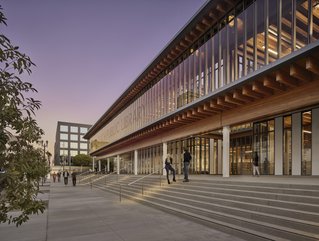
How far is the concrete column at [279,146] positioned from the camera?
54.3ft

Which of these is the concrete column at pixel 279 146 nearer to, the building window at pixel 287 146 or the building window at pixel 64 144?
the building window at pixel 287 146

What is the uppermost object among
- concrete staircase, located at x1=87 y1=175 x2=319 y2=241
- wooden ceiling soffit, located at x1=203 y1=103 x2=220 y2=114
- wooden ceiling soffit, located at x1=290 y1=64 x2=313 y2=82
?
wooden ceiling soffit, located at x1=290 y1=64 x2=313 y2=82

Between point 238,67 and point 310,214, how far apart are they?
9778mm

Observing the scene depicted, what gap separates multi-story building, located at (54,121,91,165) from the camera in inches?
4879

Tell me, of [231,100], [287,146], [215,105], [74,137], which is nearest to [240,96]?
[231,100]

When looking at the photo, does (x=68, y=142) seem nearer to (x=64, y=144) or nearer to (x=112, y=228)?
(x=64, y=144)

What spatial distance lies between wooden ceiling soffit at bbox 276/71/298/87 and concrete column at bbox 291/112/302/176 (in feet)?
19.0

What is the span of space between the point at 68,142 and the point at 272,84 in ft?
409

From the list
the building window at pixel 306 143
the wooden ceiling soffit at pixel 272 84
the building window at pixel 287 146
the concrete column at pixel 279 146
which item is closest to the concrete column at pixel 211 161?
the concrete column at pixel 279 146

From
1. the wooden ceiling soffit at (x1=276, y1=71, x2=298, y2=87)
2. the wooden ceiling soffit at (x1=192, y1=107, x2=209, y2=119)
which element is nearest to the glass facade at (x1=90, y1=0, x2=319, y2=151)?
the wooden ceiling soffit at (x1=192, y1=107, x2=209, y2=119)

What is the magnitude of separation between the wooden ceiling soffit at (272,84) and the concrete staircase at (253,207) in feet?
12.5

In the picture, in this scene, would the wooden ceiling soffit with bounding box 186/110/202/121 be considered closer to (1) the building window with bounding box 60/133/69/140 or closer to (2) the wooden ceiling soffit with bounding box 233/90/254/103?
(2) the wooden ceiling soffit with bounding box 233/90/254/103

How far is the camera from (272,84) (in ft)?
36.4

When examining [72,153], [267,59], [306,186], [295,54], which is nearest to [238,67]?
[267,59]
